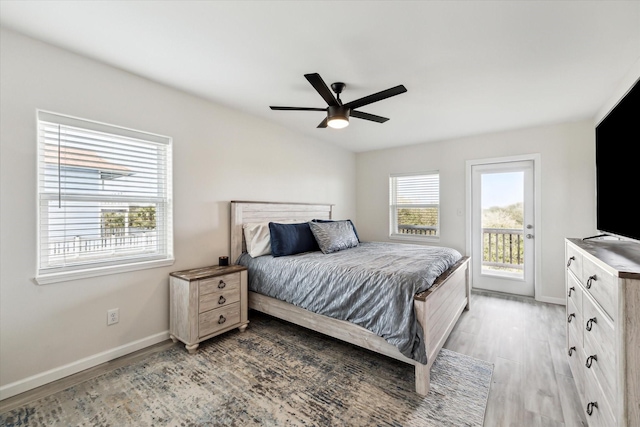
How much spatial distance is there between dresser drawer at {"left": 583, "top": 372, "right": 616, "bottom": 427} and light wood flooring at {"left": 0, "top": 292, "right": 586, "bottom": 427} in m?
0.25

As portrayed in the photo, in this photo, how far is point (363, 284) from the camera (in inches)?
85.1

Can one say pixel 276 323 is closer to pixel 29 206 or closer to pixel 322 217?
pixel 322 217

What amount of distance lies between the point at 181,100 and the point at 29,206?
1.51 meters

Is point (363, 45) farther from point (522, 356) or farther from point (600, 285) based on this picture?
point (522, 356)

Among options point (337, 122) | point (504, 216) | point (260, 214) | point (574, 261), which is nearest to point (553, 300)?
point (504, 216)

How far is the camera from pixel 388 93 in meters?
2.15

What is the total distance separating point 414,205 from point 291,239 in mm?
2664

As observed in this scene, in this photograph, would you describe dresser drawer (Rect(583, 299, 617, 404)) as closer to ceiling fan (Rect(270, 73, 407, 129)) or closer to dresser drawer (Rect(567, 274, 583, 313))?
dresser drawer (Rect(567, 274, 583, 313))

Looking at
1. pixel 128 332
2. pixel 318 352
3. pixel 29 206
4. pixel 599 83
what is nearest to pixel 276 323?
pixel 318 352

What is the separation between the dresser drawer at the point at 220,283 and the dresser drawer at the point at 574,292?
266cm

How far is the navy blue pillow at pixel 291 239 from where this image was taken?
3048 mm

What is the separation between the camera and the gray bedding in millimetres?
1933

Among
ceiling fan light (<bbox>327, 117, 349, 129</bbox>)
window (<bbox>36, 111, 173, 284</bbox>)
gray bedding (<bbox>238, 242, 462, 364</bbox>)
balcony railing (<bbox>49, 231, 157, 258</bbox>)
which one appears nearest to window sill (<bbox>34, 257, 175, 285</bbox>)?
window (<bbox>36, 111, 173, 284</bbox>)

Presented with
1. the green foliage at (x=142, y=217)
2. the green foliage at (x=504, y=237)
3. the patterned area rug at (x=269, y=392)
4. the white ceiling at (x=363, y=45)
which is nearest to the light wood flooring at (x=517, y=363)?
the patterned area rug at (x=269, y=392)
